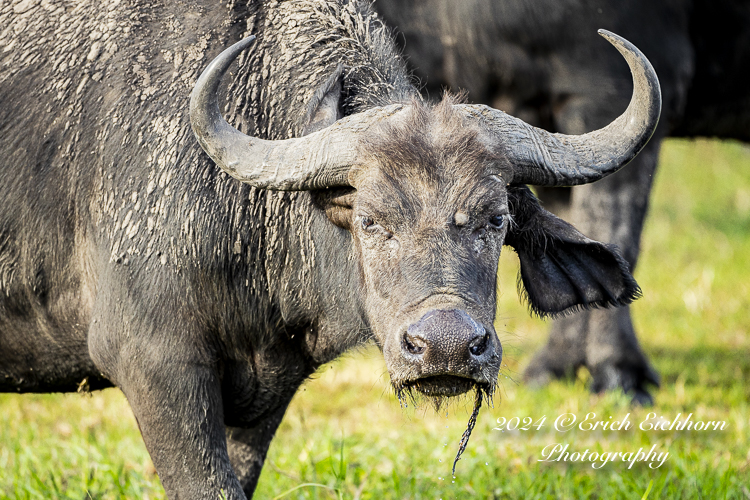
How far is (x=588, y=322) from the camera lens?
7285 millimetres

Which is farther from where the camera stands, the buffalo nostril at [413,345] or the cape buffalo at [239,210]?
the cape buffalo at [239,210]

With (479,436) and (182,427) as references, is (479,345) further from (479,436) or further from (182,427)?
(479,436)

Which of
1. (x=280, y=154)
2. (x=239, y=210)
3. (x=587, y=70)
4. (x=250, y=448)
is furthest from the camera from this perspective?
(x=587, y=70)

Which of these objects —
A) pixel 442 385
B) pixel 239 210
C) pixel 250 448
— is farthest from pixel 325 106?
pixel 250 448

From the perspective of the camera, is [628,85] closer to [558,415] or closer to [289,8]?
[558,415]

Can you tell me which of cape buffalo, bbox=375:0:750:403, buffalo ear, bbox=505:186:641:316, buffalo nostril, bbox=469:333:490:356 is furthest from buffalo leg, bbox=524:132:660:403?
buffalo nostril, bbox=469:333:490:356

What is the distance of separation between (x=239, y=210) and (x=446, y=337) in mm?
1165

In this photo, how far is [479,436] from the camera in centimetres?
550

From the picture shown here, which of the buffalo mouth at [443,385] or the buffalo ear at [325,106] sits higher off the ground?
the buffalo ear at [325,106]

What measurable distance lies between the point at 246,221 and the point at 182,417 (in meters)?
0.86

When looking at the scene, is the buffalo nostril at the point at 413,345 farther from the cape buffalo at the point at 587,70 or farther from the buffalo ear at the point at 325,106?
the cape buffalo at the point at 587,70

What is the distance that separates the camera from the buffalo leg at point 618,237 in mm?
7000

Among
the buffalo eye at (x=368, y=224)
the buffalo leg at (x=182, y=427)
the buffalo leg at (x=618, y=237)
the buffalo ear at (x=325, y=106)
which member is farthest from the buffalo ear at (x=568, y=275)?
the buffalo leg at (x=618, y=237)

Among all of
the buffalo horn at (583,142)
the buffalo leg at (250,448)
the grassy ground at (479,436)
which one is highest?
the buffalo horn at (583,142)
